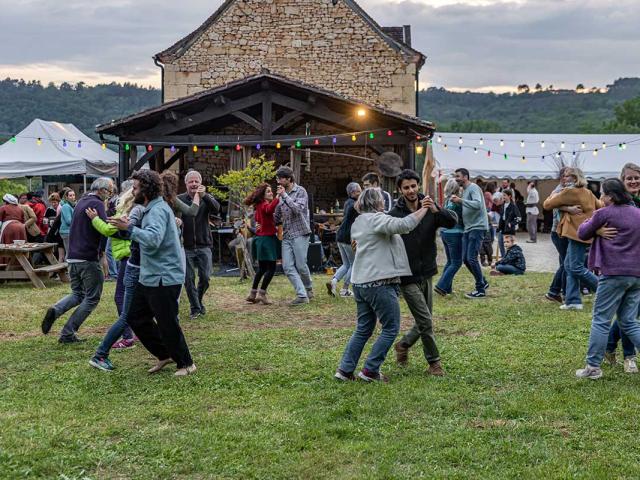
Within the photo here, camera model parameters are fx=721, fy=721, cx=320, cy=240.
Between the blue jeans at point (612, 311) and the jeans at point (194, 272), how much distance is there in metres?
4.40

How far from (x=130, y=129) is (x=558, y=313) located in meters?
10.9

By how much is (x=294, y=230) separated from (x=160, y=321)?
3.79m

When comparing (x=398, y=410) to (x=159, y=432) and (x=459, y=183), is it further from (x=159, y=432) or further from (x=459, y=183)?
(x=459, y=183)

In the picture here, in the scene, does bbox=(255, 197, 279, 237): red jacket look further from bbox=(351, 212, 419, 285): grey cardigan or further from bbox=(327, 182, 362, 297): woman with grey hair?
bbox=(351, 212, 419, 285): grey cardigan

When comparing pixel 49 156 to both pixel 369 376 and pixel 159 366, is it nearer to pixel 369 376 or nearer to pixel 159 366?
pixel 159 366

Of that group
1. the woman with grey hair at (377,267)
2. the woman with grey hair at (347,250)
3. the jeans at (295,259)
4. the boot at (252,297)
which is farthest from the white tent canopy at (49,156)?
the woman with grey hair at (377,267)

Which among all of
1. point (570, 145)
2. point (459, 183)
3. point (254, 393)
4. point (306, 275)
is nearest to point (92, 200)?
point (254, 393)

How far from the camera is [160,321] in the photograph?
5383 mm

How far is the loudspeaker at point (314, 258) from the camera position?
13062 millimetres

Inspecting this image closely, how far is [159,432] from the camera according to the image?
425cm

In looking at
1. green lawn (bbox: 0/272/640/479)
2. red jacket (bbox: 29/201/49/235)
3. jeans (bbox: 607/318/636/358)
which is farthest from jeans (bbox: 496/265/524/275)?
red jacket (bbox: 29/201/49/235)

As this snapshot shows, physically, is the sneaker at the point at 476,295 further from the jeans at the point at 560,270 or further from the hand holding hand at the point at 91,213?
the hand holding hand at the point at 91,213

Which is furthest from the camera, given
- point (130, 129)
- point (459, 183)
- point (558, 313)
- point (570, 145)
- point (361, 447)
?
point (570, 145)

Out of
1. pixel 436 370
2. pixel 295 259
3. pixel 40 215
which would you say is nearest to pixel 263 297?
pixel 295 259
